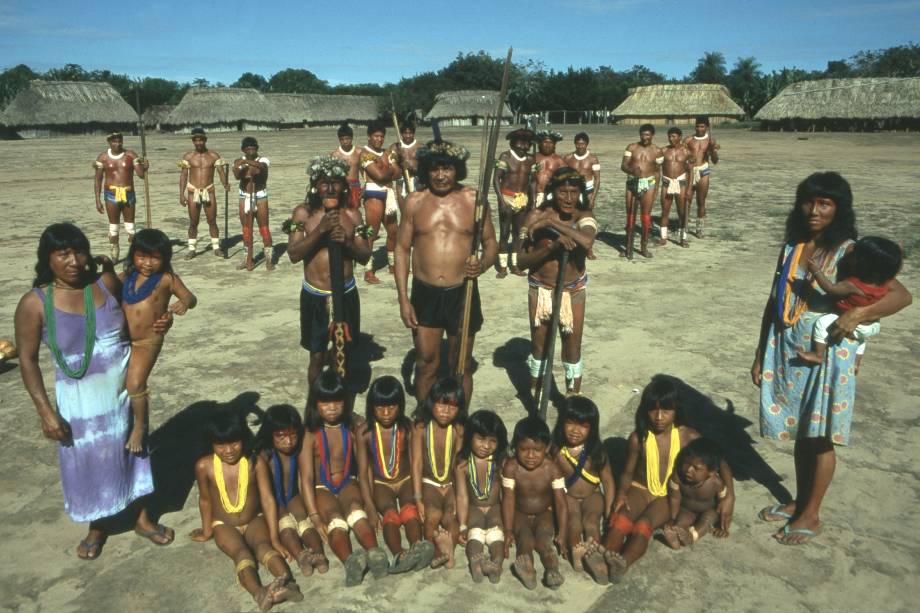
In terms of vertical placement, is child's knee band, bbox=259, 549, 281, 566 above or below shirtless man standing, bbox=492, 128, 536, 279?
below

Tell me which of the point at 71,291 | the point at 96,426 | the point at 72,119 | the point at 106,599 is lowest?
the point at 106,599

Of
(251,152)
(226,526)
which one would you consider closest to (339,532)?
(226,526)

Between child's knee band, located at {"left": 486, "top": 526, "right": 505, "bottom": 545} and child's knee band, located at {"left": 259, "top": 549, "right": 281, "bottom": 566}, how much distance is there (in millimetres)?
1136

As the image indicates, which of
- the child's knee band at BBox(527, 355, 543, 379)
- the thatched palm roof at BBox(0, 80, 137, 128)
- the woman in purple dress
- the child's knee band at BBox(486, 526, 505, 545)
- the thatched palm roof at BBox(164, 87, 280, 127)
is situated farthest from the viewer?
the thatched palm roof at BBox(164, 87, 280, 127)

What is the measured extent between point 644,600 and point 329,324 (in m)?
3.03

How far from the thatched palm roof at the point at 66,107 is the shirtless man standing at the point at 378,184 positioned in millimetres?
46908

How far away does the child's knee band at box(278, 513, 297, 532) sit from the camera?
155 inches

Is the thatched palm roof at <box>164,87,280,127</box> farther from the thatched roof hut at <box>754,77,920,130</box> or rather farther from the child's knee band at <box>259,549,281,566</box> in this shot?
the child's knee band at <box>259,549,281,566</box>

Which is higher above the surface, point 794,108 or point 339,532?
point 794,108

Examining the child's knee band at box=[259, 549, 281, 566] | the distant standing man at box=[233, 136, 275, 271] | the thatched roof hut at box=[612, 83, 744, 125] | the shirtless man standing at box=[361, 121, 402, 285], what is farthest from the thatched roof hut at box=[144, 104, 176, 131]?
the child's knee band at box=[259, 549, 281, 566]

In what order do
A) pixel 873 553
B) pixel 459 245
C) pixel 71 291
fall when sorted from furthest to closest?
pixel 459 245, pixel 873 553, pixel 71 291

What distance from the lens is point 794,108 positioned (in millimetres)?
46500

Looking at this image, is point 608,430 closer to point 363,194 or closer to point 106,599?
point 106,599

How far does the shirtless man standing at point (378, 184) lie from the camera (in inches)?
389
